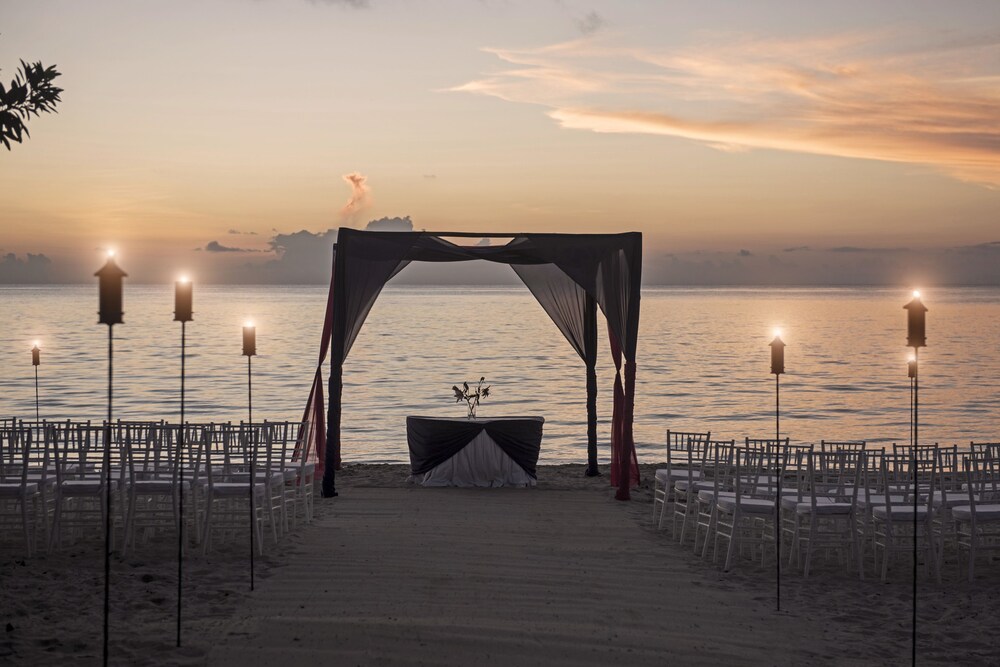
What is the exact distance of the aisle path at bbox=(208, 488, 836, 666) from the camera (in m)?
5.88

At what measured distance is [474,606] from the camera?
268 inches

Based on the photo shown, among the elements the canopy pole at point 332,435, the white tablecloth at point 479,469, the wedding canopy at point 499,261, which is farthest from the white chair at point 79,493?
the white tablecloth at point 479,469

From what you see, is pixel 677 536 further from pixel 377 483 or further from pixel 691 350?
pixel 691 350

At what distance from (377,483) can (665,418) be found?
12.5 meters

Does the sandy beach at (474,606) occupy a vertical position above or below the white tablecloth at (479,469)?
below

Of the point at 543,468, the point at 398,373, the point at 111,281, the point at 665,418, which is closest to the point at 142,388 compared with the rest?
the point at 398,373

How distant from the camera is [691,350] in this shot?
4491 cm

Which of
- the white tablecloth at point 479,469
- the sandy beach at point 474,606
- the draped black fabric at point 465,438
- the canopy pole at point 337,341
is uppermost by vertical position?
the canopy pole at point 337,341

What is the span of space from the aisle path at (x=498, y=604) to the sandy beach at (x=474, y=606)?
2 cm

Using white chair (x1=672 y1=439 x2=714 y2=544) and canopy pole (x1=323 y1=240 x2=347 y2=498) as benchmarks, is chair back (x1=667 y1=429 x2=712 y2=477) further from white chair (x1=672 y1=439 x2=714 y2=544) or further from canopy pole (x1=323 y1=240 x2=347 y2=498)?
canopy pole (x1=323 y1=240 x2=347 y2=498)

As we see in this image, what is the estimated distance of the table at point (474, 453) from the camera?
12102 mm

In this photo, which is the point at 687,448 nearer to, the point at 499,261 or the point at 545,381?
the point at 499,261

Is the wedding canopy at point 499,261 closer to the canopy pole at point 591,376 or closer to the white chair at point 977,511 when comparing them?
the canopy pole at point 591,376

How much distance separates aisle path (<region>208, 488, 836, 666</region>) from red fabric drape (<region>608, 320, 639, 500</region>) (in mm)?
1390
